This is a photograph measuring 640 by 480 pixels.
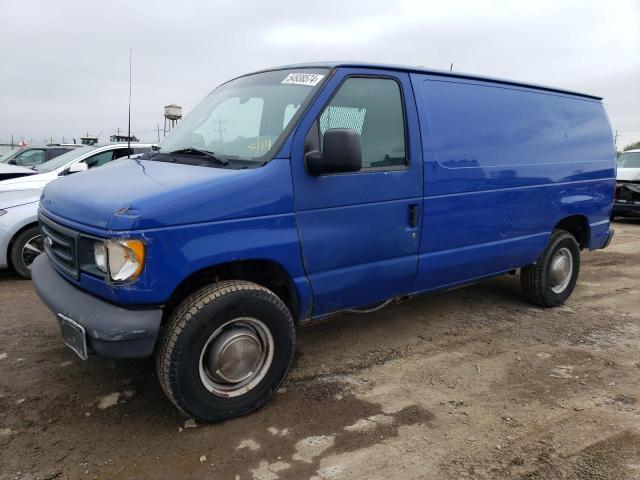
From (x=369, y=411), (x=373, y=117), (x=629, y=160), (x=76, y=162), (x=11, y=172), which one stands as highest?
(x=373, y=117)

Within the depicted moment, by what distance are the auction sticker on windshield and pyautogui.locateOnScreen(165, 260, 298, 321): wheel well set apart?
1188mm

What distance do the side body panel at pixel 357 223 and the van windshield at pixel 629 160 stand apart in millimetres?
11245

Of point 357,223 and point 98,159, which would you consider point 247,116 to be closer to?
point 357,223

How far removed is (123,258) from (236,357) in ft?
2.78

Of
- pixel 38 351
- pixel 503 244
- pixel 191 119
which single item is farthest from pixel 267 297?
pixel 503 244

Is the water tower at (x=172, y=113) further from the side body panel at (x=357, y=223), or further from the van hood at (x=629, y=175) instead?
the van hood at (x=629, y=175)

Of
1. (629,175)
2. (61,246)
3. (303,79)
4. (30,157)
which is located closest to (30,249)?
(61,246)

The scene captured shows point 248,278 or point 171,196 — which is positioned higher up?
point 171,196

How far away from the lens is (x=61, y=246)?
9.71 feet

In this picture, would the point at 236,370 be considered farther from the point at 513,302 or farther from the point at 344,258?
the point at 513,302

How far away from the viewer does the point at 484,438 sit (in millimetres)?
2820

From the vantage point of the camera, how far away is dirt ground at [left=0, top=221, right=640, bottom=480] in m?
2.56

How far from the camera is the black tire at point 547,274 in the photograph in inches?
194

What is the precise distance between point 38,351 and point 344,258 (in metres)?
2.43
